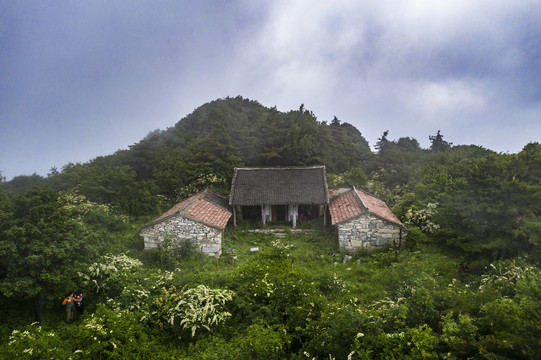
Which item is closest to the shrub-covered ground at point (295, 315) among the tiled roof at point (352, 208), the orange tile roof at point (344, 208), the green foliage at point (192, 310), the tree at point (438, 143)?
the green foliage at point (192, 310)

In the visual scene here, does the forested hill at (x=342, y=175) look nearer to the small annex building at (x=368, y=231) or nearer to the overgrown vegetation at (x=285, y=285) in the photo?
the overgrown vegetation at (x=285, y=285)

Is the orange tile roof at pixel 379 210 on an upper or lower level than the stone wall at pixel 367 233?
upper

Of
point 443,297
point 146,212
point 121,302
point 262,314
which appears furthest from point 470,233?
point 146,212

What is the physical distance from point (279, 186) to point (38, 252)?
42.5 ft

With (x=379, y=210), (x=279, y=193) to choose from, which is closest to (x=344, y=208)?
(x=379, y=210)

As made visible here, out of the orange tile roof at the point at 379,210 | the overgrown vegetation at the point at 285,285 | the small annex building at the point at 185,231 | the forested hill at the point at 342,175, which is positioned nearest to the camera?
the overgrown vegetation at the point at 285,285

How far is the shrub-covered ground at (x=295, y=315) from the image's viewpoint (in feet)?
16.8

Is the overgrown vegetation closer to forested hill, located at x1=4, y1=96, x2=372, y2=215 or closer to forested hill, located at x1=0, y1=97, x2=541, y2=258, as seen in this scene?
forested hill, located at x1=0, y1=97, x2=541, y2=258

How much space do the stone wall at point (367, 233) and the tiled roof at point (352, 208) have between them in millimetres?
283

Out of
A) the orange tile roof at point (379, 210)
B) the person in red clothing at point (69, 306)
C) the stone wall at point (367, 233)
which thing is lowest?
the person in red clothing at point (69, 306)

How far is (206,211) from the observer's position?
1500 cm

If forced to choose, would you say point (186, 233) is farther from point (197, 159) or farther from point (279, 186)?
point (197, 159)

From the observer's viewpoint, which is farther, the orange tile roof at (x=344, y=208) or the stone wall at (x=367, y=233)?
the orange tile roof at (x=344, y=208)

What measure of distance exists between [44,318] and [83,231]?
9.50ft
